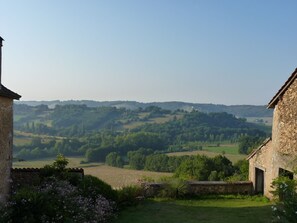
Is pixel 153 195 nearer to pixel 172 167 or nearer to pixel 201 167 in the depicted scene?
pixel 201 167

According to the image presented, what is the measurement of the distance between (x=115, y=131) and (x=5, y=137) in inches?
4023

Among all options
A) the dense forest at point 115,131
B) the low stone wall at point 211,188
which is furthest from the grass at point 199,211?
the dense forest at point 115,131

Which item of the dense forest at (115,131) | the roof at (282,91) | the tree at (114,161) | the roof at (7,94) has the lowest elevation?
the tree at (114,161)

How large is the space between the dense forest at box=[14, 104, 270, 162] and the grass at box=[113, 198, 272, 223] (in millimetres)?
49641

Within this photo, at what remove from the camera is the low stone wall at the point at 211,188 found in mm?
19188

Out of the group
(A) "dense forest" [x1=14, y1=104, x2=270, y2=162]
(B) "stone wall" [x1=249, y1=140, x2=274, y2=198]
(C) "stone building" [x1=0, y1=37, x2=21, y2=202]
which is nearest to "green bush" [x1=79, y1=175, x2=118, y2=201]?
(C) "stone building" [x1=0, y1=37, x2=21, y2=202]

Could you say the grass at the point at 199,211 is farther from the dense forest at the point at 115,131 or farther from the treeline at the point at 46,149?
the treeline at the point at 46,149

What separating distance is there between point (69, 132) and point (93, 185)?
327 feet

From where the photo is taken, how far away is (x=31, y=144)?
263 ft

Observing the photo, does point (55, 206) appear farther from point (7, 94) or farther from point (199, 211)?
point (199, 211)

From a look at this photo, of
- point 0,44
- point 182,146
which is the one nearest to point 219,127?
point 182,146

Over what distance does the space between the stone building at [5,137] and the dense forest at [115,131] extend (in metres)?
49.9

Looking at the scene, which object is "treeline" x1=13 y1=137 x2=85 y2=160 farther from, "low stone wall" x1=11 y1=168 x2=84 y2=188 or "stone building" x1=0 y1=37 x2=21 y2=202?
"stone building" x1=0 y1=37 x2=21 y2=202

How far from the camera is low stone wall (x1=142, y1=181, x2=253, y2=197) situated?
1919 cm
